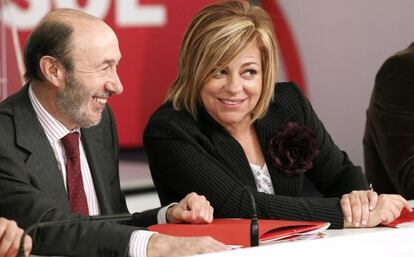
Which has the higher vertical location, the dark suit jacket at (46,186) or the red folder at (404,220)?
the dark suit jacket at (46,186)

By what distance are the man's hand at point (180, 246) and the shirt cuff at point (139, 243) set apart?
0.07 feet

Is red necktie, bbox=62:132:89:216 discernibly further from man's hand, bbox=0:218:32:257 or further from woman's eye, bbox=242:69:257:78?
woman's eye, bbox=242:69:257:78

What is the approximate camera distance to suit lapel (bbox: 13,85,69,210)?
293 cm

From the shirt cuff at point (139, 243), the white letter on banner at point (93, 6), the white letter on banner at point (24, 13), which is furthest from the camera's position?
the white letter on banner at point (93, 6)

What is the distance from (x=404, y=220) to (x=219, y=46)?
795 millimetres

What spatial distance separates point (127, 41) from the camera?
5086 millimetres

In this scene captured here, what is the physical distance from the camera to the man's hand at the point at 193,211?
2.88 m

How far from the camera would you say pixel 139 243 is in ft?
8.66

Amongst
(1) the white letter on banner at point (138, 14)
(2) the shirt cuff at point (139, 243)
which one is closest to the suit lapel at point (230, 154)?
(2) the shirt cuff at point (139, 243)

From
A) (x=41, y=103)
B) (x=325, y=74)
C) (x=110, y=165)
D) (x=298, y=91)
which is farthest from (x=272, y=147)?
(x=325, y=74)

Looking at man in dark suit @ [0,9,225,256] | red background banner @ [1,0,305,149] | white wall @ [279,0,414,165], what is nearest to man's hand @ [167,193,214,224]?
man in dark suit @ [0,9,225,256]

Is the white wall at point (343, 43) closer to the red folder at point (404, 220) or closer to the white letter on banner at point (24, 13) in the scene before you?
the white letter on banner at point (24, 13)

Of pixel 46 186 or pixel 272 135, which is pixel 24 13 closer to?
pixel 272 135

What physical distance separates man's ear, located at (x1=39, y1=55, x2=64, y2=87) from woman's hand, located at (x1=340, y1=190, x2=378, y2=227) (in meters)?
0.95
